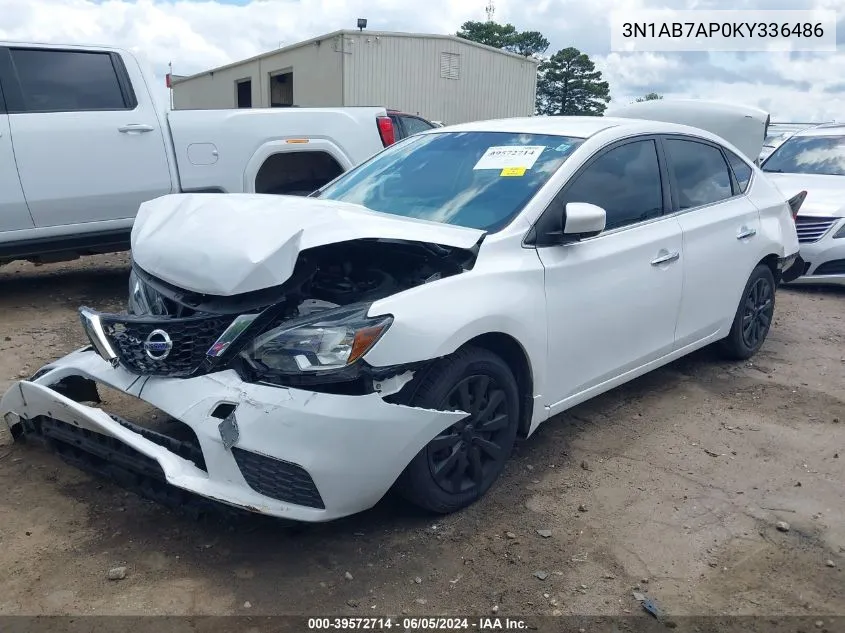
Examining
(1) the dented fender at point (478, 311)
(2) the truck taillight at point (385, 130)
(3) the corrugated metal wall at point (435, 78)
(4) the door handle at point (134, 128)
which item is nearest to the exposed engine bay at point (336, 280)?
(1) the dented fender at point (478, 311)

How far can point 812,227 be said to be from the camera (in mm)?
7938

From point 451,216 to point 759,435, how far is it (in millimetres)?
2188

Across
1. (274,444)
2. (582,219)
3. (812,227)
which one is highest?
(582,219)

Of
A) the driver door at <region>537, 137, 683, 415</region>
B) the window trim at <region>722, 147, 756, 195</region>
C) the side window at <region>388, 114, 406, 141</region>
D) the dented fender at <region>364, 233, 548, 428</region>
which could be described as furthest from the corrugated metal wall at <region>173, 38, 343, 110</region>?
the dented fender at <region>364, 233, 548, 428</region>

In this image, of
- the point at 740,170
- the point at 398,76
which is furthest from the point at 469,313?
the point at 398,76

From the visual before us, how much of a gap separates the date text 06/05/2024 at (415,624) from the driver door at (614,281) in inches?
48.8

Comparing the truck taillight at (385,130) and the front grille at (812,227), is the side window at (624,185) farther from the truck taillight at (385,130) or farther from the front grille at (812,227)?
the front grille at (812,227)

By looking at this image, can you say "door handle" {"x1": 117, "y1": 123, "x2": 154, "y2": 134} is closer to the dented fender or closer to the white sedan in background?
the dented fender

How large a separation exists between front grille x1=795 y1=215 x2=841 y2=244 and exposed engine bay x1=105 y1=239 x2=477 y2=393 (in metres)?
6.02

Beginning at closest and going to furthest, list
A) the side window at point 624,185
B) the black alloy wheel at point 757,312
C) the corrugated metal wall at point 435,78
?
A: the side window at point 624,185 → the black alloy wheel at point 757,312 → the corrugated metal wall at point 435,78

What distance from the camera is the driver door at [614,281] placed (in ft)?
11.9

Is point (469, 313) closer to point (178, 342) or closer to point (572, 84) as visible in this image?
point (178, 342)

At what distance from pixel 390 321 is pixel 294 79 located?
22012 mm

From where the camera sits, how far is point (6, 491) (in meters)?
3.38
